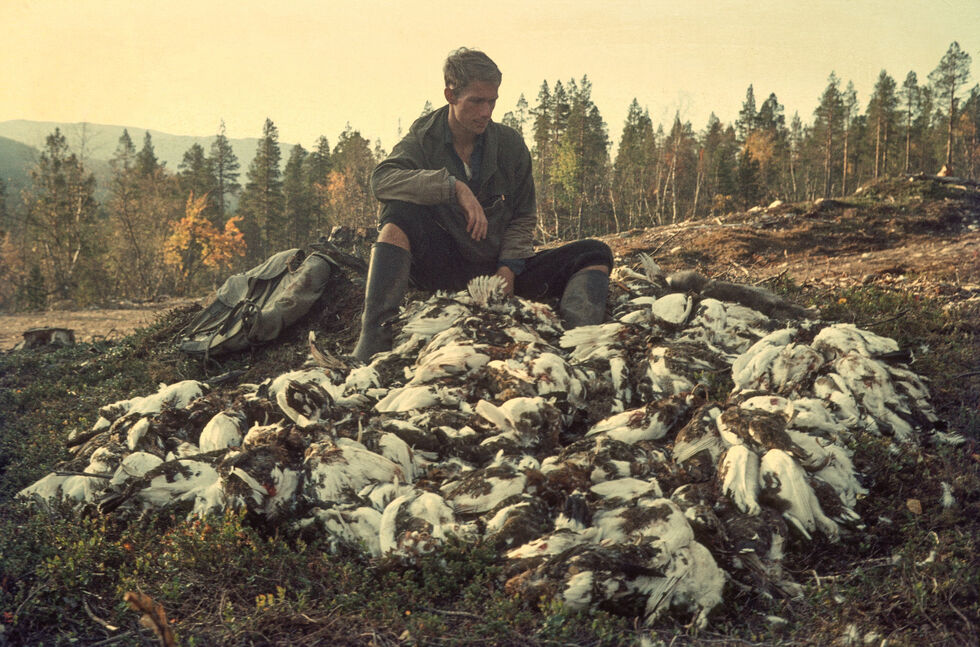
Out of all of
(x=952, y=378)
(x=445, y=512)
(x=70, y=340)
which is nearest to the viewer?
(x=445, y=512)

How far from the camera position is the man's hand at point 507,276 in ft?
17.1

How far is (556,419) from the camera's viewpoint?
3.37 meters

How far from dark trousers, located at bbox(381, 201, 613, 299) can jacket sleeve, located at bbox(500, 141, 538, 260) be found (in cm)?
16

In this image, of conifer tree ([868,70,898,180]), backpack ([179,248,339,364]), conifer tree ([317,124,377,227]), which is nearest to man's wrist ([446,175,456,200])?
backpack ([179,248,339,364])

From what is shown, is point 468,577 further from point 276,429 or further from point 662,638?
point 276,429

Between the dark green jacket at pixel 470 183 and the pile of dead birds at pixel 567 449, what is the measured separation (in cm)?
91

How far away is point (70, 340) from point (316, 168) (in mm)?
55434

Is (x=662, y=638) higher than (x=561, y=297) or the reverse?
the reverse

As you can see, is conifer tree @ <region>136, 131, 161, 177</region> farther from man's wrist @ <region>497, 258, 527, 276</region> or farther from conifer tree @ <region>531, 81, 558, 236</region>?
man's wrist @ <region>497, 258, 527, 276</region>

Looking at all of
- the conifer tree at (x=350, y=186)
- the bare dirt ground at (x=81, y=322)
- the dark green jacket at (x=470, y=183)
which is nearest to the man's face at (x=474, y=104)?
the dark green jacket at (x=470, y=183)

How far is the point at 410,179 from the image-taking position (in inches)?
182

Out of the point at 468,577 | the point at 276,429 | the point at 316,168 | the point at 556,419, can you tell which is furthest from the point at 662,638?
the point at 316,168

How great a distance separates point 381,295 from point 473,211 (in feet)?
3.36

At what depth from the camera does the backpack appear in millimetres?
6129
